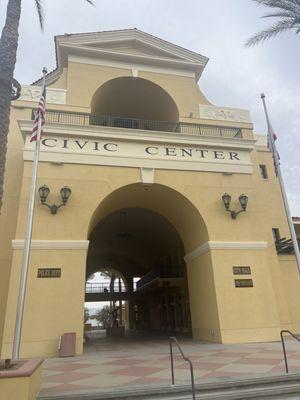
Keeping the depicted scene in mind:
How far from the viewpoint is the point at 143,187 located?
14570 mm

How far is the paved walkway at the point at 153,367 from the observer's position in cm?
701

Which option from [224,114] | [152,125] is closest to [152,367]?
[224,114]

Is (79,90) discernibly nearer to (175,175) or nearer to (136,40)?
(136,40)

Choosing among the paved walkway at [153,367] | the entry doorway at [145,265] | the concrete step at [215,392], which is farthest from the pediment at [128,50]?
the concrete step at [215,392]

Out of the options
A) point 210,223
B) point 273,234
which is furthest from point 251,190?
point 273,234

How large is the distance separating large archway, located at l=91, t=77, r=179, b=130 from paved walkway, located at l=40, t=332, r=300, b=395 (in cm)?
1033

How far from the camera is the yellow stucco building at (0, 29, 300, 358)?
1206 centimetres

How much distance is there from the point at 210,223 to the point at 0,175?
8983 millimetres

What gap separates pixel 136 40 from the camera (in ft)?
57.6

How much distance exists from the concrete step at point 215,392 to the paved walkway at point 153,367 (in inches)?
14.2

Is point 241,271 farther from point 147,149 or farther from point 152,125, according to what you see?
point 152,125

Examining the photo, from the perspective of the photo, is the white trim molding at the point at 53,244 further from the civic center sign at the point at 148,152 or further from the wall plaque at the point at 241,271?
the wall plaque at the point at 241,271

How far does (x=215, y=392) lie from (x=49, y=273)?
7.22 meters

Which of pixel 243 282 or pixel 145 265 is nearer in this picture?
pixel 243 282
